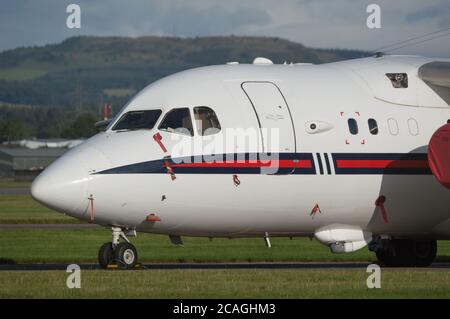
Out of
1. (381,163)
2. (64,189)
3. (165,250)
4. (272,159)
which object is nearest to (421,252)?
(381,163)

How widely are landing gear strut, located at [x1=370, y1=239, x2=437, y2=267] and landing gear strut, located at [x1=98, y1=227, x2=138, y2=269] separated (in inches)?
280

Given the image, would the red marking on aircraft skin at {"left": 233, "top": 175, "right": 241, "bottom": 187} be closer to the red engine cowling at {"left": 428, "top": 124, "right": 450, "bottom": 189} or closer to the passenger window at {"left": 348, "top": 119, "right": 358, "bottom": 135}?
the passenger window at {"left": 348, "top": 119, "right": 358, "bottom": 135}

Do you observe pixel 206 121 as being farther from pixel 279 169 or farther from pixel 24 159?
pixel 24 159

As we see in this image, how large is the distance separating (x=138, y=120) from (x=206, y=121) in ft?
4.70

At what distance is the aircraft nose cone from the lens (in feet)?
77.5

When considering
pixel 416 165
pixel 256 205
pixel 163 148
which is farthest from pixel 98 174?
pixel 416 165

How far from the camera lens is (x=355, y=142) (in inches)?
1029

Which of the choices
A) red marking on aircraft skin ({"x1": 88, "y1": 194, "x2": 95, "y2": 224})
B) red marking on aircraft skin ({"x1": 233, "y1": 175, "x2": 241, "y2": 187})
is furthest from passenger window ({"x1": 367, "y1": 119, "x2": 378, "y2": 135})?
red marking on aircraft skin ({"x1": 88, "y1": 194, "x2": 95, "y2": 224})

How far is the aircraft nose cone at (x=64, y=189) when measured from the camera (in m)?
23.6

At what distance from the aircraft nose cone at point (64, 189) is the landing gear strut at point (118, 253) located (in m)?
1.44

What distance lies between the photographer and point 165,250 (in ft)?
120
